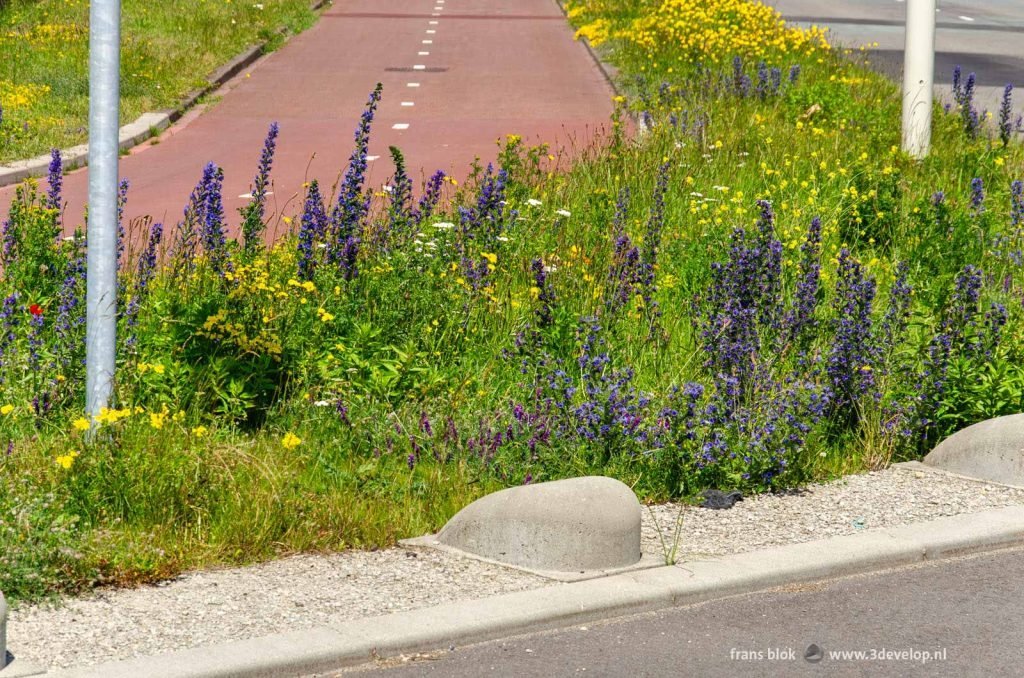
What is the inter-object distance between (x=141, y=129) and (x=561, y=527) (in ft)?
41.9

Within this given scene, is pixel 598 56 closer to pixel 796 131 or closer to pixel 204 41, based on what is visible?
pixel 204 41

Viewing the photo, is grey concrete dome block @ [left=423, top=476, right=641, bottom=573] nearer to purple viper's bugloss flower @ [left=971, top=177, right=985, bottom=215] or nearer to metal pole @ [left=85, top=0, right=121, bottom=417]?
metal pole @ [left=85, top=0, right=121, bottom=417]

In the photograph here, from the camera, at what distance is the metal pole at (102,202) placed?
249 inches

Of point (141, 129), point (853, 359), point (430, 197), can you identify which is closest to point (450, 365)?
point (430, 197)

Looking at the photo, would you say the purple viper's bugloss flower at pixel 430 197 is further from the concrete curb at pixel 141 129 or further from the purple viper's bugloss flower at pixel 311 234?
the concrete curb at pixel 141 129

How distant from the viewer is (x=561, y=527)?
5848 millimetres

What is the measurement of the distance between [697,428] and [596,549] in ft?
4.42

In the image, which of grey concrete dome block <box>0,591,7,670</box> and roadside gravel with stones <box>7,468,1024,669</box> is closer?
grey concrete dome block <box>0,591,7,670</box>

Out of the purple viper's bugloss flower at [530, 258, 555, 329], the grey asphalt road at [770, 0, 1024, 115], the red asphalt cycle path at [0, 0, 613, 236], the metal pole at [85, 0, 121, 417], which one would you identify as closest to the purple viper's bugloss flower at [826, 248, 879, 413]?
the purple viper's bugloss flower at [530, 258, 555, 329]

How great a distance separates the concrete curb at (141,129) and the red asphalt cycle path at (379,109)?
172 mm

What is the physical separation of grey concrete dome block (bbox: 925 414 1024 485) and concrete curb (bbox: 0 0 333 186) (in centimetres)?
608

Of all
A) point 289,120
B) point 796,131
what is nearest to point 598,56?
point 289,120

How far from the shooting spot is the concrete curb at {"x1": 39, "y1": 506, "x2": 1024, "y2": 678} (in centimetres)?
492

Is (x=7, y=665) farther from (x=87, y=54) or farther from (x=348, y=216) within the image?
(x=87, y=54)
